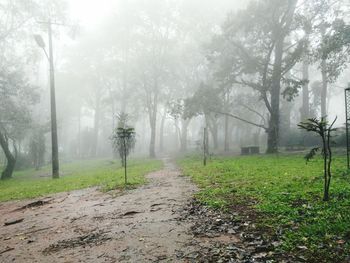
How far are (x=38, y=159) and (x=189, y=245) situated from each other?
99.9ft

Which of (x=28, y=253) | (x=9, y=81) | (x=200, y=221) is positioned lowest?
(x=28, y=253)

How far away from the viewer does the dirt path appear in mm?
5023

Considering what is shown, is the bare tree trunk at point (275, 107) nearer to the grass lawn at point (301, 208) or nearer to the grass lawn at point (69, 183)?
the grass lawn at point (69, 183)

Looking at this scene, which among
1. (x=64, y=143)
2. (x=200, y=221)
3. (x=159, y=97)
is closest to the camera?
(x=200, y=221)

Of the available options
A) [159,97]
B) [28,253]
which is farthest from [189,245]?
[159,97]

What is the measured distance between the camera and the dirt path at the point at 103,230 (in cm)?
502

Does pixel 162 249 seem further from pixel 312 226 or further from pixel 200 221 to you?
pixel 312 226

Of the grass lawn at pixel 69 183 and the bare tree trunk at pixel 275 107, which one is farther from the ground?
the bare tree trunk at pixel 275 107

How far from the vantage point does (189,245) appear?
4.95 meters

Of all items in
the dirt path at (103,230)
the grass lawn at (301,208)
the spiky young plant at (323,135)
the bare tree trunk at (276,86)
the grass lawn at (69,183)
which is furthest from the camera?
the bare tree trunk at (276,86)

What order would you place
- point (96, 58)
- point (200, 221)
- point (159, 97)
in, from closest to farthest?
point (200, 221), point (159, 97), point (96, 58)

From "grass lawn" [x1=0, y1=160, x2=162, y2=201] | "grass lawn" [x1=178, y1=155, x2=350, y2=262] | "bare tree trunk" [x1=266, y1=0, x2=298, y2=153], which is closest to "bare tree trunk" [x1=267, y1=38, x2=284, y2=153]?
"bare tree trunk" [x1=266, y1=0, x2=298, y2=153]

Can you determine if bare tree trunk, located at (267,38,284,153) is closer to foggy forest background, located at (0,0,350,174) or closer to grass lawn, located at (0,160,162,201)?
foggy forest background, located at (0,0,350,174)

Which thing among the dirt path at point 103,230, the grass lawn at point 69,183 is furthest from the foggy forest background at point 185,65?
the dirt path at point 103,230
